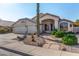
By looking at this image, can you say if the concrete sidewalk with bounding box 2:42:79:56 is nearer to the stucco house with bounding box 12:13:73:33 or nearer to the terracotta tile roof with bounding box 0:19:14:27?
the stucco house with bounding box 12:13:73:33

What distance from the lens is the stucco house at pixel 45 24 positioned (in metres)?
3.39

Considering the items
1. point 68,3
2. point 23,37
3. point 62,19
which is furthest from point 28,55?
point 68,3

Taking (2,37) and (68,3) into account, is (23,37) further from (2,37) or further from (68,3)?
(68,3)

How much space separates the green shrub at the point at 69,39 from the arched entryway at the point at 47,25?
0.35m

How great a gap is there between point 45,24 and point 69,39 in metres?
0.62

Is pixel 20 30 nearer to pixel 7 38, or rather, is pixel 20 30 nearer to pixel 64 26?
pixel 7 38

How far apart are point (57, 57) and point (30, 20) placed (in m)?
0.97

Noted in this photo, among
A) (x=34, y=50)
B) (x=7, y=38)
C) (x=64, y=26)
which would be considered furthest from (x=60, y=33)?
(x=7, y=38)

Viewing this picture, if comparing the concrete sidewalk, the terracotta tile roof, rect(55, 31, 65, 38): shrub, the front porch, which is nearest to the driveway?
the concrete sidewalk

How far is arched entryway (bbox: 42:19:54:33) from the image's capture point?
3.43m

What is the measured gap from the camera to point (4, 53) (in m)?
3.27

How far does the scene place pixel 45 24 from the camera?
11.4 ft

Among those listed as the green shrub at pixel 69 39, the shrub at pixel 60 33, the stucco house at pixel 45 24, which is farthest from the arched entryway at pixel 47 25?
the green shrub at pixel 69 39

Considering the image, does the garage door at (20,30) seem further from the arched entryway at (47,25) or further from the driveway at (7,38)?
the arched entryway at (47,25)
